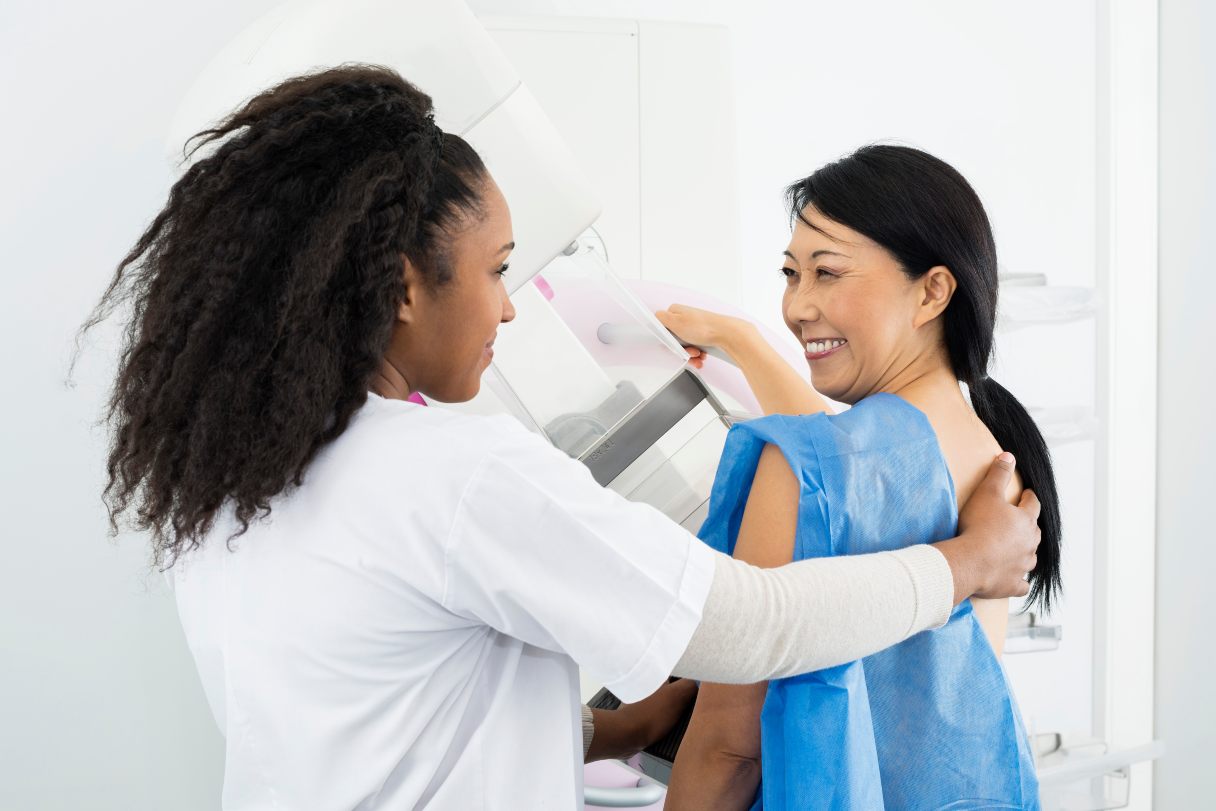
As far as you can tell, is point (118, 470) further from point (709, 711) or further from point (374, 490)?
point (709, 711)

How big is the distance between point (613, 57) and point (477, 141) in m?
0.69

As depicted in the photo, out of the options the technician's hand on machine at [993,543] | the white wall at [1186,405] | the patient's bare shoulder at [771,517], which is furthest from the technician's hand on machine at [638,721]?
the white wall at [1186,405]

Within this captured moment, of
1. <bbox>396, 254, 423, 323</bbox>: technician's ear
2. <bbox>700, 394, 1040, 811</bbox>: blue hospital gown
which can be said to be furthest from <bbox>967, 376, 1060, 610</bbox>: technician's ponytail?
<bbox>396, 254, 423, 323</bbox>: technician's ear

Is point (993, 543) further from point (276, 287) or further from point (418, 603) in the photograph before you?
point (276, 287)

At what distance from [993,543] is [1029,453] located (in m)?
0.25

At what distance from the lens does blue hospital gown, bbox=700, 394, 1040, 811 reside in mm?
947

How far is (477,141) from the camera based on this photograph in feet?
3.37

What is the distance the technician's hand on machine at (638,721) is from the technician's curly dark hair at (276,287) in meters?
0.52

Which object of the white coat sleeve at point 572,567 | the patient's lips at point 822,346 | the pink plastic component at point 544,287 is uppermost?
the pink plastic component at point 544,287

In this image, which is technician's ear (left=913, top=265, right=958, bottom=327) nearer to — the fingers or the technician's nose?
the fingers

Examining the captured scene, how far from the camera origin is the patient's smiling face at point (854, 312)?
1.10m

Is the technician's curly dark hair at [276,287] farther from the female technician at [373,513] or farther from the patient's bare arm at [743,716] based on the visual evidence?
the patient's bare arm at [743,716]

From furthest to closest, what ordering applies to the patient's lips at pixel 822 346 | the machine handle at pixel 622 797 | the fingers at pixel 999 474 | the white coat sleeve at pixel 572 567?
the machine handle at pixel 622 797
the patient's lips at pixel 822 346
the fingers at pixel 999 474
the white coat sleeve at pixel 572 567

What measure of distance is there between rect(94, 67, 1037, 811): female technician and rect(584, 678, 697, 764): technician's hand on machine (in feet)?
0.94
